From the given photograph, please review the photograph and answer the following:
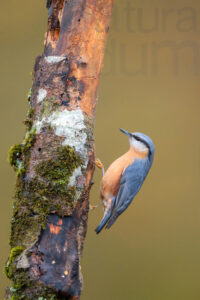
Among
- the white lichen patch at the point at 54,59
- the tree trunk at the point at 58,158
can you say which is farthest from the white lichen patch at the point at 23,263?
the white lichen patch at the point at 54,59

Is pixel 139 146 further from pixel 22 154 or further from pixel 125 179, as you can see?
pixel 22 154

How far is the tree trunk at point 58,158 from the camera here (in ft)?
5.74

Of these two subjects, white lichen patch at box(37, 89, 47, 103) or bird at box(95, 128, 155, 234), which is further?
bird at box(95, 128, 155, 234)

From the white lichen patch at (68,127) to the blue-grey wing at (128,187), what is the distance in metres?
0.78

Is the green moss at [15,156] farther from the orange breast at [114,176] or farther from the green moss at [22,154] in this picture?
the orange breast at [114,176]

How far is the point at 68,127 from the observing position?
196 centimetres

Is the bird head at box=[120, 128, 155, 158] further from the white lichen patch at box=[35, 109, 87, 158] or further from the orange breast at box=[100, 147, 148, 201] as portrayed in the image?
the white lichen patch at box=[35, 109, 87, 158]

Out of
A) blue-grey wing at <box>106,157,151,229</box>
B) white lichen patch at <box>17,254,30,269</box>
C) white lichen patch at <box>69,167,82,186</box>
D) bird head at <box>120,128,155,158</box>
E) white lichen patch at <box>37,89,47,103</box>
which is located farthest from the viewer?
bird head at <box>120,128,155,158</box>

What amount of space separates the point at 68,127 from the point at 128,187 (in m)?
0.85

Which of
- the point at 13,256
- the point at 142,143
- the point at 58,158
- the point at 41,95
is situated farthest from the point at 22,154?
the point at 142,143

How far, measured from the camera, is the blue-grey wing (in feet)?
8.76

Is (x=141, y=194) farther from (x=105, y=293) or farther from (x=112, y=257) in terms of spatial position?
(x=105, y=293)

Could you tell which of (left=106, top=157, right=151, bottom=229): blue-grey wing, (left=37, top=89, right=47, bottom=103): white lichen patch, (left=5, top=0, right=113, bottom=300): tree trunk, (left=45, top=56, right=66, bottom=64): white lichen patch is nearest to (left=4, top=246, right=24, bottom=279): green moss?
(left=5, top=0, right=113, bottom=300): tree trunk

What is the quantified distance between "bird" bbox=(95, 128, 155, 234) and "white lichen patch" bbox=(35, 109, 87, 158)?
79 centimetres
